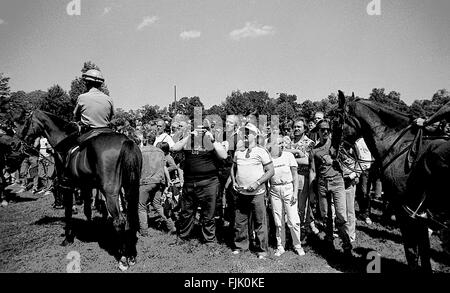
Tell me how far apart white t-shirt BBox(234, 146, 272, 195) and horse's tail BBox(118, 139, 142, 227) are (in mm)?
2086

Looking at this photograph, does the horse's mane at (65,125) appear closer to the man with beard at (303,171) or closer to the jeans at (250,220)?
the jeans at (250,220)

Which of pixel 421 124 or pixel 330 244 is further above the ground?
pixel 421 124

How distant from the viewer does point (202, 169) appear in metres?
5.97

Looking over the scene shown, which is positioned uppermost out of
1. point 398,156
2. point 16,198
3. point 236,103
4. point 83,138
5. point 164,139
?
point 236,103

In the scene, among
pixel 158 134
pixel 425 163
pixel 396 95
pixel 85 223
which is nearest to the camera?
pixel 425 163

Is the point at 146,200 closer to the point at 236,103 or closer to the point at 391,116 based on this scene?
the point at 391,116

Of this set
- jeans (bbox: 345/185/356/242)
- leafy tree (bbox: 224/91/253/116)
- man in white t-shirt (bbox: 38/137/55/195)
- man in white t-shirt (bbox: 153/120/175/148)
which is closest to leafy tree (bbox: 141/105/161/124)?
leafy tree (bbox: 224/91/253/116)

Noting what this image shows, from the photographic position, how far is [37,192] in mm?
12633

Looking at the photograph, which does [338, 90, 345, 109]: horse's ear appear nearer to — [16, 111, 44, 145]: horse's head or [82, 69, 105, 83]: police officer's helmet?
[82, 69, 105, 83]: police officer's helmet

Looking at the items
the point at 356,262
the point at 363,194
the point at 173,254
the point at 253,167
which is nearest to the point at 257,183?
the point at 253,167

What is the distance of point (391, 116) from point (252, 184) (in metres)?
2.76
